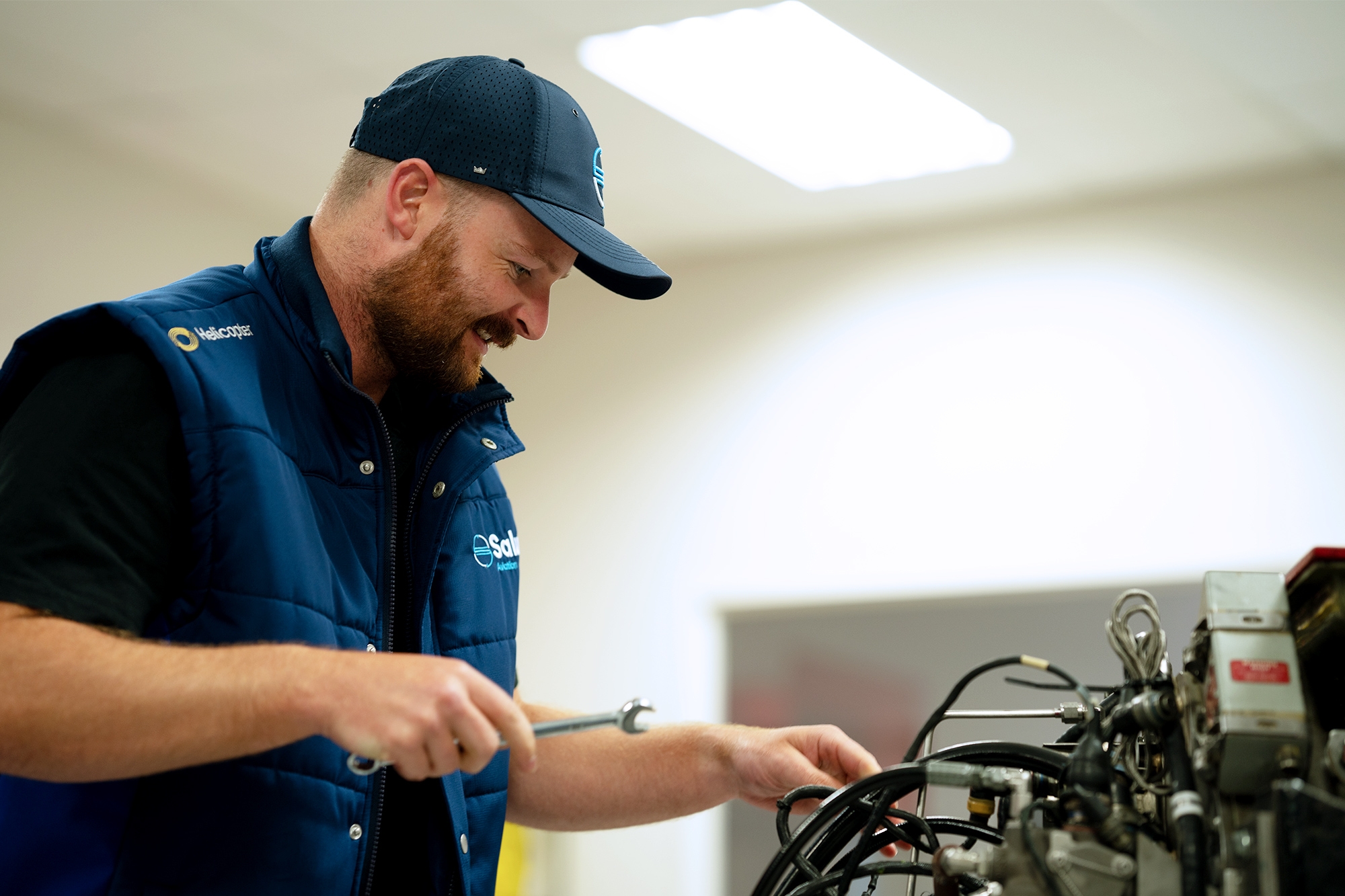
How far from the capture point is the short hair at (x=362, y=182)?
1.37 meters

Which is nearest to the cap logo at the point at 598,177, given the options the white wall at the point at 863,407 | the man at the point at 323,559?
the man at the point at 323,559

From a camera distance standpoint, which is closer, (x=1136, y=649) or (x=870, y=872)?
(x=1136, y=649)

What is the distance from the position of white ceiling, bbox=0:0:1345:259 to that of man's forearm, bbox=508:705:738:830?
72.0 inches

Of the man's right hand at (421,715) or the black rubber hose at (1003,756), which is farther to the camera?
the black rubber hose at (1003,756)

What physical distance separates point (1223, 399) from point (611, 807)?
248cm

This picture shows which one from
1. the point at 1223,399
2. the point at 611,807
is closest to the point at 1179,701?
the point at 611,807

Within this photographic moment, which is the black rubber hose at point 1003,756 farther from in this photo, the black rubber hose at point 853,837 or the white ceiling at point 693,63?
the white ceiling at point 693,63

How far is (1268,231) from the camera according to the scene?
3.38 m

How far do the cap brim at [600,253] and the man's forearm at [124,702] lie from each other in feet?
1.91

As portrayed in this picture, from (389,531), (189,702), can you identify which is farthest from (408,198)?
(189,702)

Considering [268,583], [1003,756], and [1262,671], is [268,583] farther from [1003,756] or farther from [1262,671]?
[1262,671]

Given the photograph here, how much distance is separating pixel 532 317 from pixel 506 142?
21 cm

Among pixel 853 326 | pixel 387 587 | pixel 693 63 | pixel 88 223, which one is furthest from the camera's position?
pixel 853 326

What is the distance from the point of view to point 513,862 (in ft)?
12.3
